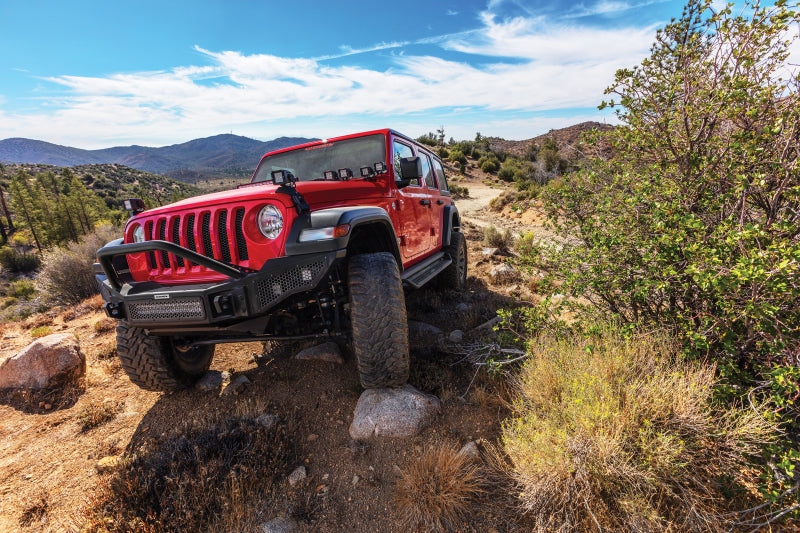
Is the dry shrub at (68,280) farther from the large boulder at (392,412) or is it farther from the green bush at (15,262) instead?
the green bush at (15,262)

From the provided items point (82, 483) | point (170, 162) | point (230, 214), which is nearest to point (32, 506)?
point (82, 483)

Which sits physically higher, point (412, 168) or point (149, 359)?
point (412, 168)

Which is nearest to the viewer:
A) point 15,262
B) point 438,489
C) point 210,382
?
point 438,489

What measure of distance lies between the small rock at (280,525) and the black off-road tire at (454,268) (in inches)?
154

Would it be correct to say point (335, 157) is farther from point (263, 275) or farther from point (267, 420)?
point (267, 420)

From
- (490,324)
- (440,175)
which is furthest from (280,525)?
(440,175)

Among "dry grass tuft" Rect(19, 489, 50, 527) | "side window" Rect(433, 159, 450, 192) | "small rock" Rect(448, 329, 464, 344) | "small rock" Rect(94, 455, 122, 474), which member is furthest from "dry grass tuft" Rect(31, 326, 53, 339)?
"side window" Rect(433, 159, 450, 192)

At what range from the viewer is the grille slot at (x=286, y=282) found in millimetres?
2191

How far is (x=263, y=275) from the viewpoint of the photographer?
2188 millimetres

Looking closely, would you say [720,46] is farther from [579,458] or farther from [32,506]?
[32,506]

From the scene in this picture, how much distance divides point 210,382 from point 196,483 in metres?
1.48

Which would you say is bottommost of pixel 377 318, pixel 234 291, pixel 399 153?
pixel 377 318

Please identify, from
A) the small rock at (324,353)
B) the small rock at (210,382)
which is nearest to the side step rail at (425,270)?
the small rock at (324,353)

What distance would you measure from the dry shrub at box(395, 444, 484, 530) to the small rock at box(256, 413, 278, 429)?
105cm
